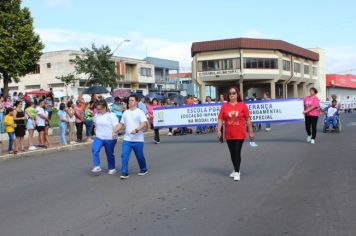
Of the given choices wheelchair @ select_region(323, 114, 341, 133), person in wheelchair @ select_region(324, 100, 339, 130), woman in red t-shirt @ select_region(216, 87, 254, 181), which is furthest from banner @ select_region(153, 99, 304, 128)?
woman in red t-shirt @ select_region(216, 87, 254, 181)

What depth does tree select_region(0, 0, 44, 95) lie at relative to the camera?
138 feet

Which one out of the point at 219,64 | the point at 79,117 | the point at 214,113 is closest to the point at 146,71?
the point at 219,64

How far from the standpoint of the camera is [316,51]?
347 feet

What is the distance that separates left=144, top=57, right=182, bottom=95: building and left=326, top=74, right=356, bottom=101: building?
3728 centimetres

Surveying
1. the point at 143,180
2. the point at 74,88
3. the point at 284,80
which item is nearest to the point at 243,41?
the point at 284,80

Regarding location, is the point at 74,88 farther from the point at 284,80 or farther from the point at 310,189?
the point at 310,189

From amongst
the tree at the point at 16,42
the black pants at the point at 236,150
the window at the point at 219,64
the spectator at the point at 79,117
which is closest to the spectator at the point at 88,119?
the spectator at the point at 79,117

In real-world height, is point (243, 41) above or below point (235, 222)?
above

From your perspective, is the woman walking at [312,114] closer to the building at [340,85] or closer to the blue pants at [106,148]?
the blue pants at [106,148]

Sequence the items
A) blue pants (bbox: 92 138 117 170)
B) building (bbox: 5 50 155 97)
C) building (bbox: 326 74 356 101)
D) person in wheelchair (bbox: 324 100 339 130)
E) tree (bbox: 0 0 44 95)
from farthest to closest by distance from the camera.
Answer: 1. building (bbox: 326 74 356 101)
2. building (bbox: 5 50 155 97)
3. tree (bbox: 0 0 44 95)
4. person in wheelchair (bbox: 324 100 339 130)
5. blue pants (bbox: 92 138 117 170)

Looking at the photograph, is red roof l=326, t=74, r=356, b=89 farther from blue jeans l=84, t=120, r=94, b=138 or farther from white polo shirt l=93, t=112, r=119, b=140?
white polo shirt l=93, t=112, r=119, b=140

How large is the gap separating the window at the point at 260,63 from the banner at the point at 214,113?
56.2 meters

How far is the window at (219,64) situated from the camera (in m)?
73.6

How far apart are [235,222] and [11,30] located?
41.9m
